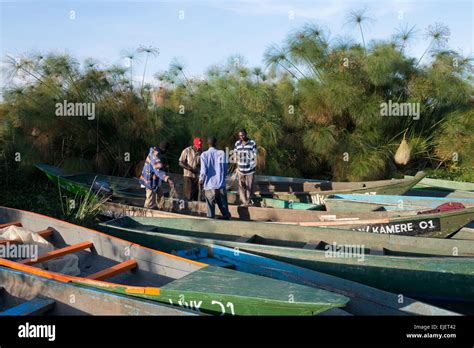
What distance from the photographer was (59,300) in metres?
4.19

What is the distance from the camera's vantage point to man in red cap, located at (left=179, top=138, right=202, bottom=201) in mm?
8812

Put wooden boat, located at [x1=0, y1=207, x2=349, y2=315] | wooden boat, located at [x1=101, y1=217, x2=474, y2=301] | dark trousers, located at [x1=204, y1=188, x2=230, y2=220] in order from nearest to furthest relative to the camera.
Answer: wooden boat, located at [x1=0, y1=207, x2=349, y2=315] < wooden boat, located at [x1=101, y1=217, x2=474, y2=301] < dark trousers, located at [x1=204, y1=188, x2=230, y2=220]

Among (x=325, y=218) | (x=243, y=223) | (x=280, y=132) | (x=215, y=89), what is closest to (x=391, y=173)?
(x=280, y=132)

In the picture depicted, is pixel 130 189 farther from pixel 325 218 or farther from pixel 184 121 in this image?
pixel 325 218

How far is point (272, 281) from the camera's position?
13.6 feet

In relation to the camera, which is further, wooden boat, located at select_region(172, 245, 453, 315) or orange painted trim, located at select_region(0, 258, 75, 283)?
orange painted trim, located at select_region(0, 258, 75, 283)

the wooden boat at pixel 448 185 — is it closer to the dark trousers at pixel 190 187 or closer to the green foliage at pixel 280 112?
the green foliage at pixel 280 112

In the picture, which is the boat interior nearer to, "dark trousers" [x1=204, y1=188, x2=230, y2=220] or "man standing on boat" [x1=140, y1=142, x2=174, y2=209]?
"man standing on boat" [x1=140, y1=142, x2=174, y2=209]

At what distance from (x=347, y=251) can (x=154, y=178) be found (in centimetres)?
370

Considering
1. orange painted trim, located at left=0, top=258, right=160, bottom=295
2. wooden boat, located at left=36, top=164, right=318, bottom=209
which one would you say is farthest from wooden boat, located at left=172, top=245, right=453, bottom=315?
wooden boat, located at left=36, top=164, right=318, bottom=209

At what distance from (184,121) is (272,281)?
8722 mm

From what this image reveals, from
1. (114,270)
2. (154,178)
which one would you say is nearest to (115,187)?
(154,178)
